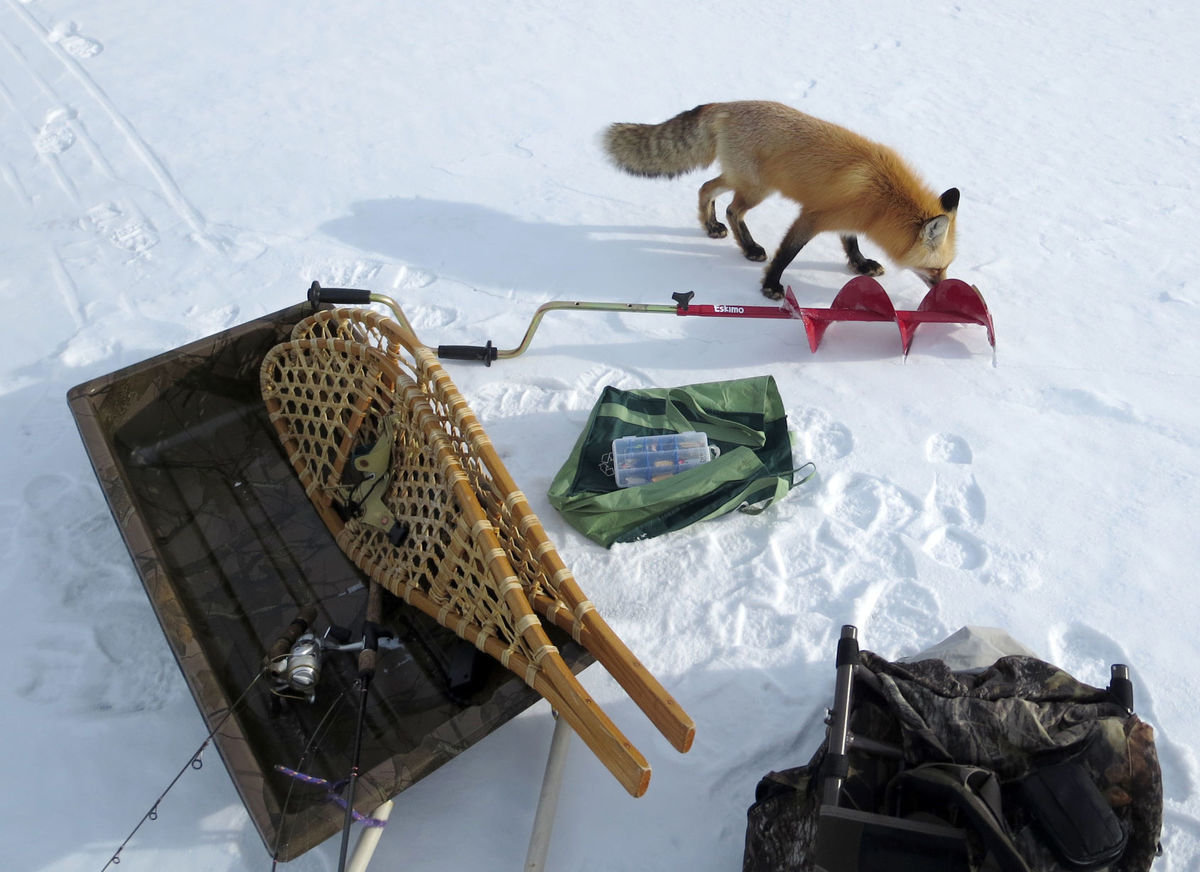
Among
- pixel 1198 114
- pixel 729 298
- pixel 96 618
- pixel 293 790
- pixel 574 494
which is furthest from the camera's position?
pixel 1198 114

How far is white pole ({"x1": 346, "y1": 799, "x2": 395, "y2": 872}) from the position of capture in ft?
7.36

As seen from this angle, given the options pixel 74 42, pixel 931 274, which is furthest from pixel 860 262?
pixel 74 42

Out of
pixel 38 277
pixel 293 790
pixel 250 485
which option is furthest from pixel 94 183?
pixel 293 790

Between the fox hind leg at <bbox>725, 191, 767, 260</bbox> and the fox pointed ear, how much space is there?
2.89 feet

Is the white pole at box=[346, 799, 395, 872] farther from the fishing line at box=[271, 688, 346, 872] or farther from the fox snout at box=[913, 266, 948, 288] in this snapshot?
the fox snout at box=[913, 266, 948, 288]

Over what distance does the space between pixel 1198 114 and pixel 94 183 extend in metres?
7.38

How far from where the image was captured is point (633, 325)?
443 centimetres

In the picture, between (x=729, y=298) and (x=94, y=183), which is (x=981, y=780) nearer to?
(x=729, y=298)

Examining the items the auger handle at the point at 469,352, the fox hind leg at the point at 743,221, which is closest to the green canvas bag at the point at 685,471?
the auger handle at the point at 469,352

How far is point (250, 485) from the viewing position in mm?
3408

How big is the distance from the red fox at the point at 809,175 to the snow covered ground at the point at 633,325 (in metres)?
0.40

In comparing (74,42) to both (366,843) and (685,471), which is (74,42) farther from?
(366,843)

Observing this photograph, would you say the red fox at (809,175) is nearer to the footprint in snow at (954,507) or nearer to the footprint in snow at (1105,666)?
the footprint in snow at (954,507)

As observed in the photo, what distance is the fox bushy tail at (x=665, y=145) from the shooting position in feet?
14.7
